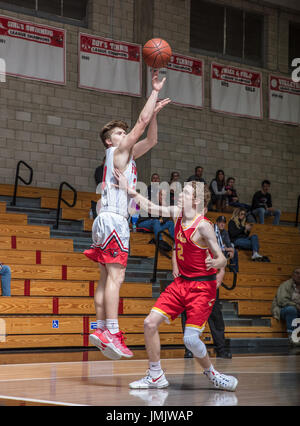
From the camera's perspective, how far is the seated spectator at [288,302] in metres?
9.66

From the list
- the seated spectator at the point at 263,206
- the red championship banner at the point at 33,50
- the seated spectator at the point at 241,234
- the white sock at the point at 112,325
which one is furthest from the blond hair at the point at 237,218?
the white sock at the point at 112,325

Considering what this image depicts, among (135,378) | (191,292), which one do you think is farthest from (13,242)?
(191,292)

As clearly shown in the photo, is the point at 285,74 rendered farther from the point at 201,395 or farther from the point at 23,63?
the point at 201,395

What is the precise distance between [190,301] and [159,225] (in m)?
5.84

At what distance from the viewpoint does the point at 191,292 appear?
4.58 m

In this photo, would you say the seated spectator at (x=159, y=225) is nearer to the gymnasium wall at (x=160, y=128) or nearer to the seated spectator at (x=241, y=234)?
the seated spectator at (x=241, y=234)

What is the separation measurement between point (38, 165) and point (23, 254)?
146 inches

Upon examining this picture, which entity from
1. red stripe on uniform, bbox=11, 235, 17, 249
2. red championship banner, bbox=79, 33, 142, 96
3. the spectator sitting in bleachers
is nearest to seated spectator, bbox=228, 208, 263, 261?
the spectator sitting in bleachers

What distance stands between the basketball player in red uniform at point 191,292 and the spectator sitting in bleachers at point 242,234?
6412 mm

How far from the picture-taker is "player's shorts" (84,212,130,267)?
4840mm

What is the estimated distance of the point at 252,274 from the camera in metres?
10.5

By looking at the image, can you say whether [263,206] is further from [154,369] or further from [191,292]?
[154,369]

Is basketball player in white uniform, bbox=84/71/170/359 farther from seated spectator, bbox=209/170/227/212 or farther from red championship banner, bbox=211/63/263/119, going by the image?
red championship banner, bbox=211/63/263/119
